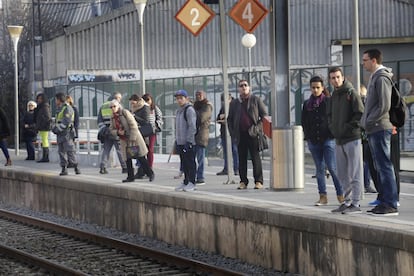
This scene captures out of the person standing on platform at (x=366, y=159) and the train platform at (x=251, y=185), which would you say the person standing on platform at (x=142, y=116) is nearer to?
the train platform at (x=251, y=185)

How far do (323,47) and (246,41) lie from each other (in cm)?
2563

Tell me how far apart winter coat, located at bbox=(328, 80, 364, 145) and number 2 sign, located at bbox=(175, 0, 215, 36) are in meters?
5.02

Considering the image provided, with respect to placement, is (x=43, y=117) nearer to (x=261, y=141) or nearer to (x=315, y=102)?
(x=261, y=141)

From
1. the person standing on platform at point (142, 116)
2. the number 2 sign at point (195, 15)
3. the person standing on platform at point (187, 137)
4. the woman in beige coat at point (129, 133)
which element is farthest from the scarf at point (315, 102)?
the person standing on platform at point (142, 116)

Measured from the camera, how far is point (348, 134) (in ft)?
41.5

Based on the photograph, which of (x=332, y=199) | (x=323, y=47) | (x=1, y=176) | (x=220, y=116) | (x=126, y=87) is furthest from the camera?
(x=323, y=47)

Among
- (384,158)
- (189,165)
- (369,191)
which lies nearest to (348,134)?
(384,158)

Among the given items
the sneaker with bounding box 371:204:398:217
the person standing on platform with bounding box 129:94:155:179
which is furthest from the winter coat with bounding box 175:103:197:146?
the sneaker with bounding box 371:204:398:217

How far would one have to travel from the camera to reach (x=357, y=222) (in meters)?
11.4

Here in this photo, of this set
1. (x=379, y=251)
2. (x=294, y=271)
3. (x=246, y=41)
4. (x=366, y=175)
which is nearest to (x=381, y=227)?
(x=379, y=251)

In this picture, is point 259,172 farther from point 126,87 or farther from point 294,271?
point 126,87

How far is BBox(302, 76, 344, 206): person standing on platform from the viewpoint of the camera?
46.1ft

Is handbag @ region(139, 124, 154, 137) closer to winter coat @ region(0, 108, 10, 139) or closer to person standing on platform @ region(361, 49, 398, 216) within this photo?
winter coat @ region(0, 108, 10, 139)

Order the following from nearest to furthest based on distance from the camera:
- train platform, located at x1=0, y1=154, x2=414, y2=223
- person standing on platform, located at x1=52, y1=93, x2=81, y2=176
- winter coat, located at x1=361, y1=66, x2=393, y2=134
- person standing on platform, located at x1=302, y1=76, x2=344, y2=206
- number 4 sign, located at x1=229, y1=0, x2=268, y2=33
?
winter coat, located at x1=361, y1=66, x2=393, y2=134 < train platform, located at x1=0, y1=154, x2=414, y2=223 < person standing on platform, located at x1=302, y1=76, x2=344, y2=206 < number 4 sign, located at x1=229, y1=0, x2=268, y2=33 < person standing on platform, located at x1=52, y1=93, x2=81, y2=176
